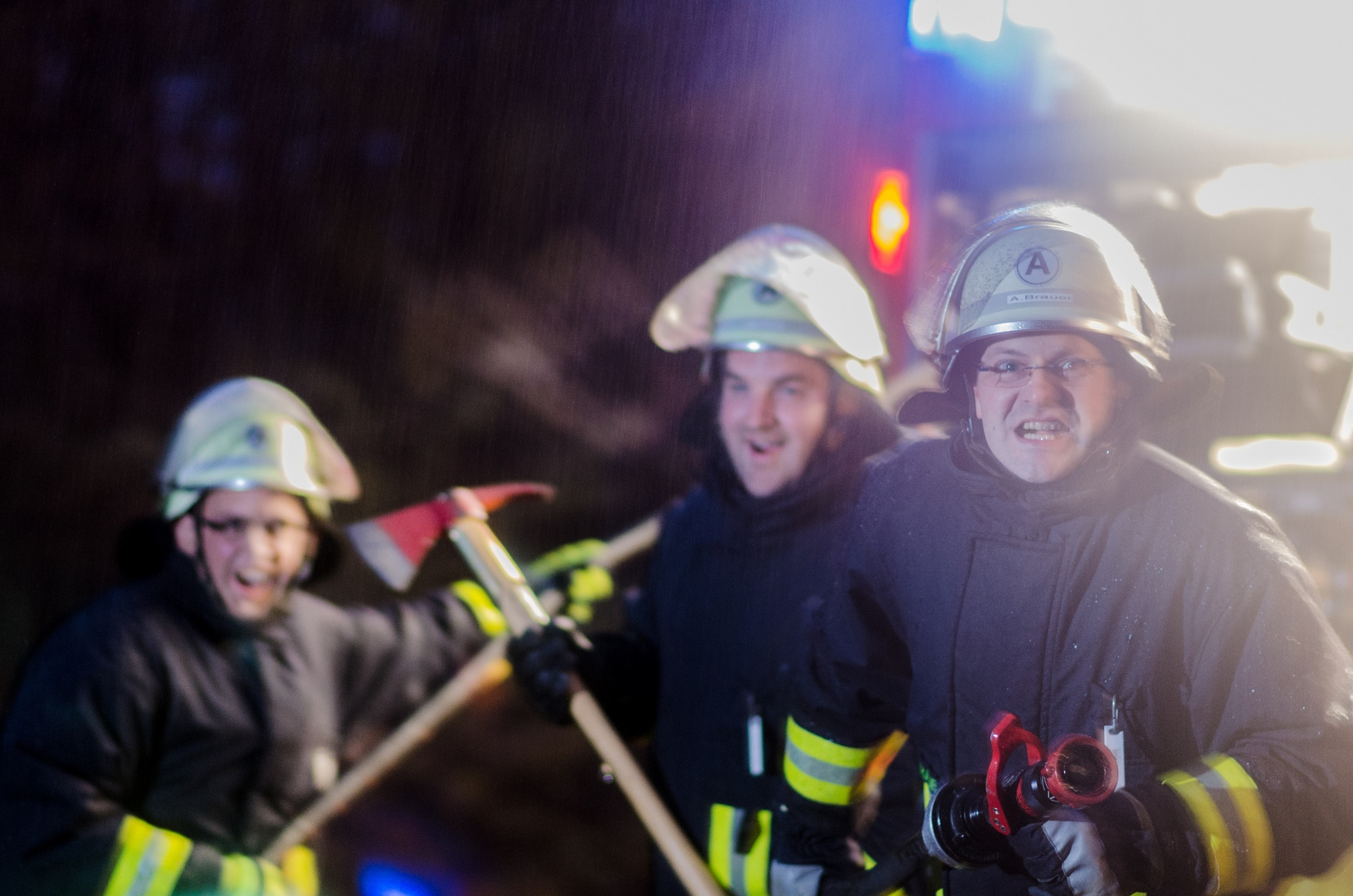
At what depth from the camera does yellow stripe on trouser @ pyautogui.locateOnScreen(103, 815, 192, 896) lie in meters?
2.52

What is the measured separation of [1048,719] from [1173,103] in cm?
233

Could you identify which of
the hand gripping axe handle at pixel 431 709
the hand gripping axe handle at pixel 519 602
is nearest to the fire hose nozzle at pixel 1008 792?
the hand gripping axe handle at pixel 519 602

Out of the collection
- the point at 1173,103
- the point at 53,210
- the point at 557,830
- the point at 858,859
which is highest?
the point at 1173,103

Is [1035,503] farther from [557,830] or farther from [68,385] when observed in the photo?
[68,385]

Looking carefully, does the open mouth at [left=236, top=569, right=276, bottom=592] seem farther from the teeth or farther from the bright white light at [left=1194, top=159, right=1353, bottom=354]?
the bright white light at [left=1194, top=159, right=1353, bottom=354]

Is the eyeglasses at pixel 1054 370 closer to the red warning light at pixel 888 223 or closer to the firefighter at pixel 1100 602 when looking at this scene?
the firefighter at pixel 1100 602

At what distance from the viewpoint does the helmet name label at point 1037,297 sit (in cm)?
172

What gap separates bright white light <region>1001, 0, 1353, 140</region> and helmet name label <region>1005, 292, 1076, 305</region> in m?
1.72

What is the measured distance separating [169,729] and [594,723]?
1066mm

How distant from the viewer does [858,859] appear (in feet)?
7.51

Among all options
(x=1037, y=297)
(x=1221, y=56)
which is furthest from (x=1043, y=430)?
(x=1221, y=56)

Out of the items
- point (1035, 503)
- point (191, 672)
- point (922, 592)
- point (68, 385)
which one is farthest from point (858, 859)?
point (68, 385)

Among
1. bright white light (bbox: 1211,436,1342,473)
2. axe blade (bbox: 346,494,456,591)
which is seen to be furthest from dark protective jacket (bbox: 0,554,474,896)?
bright white light (bbox: 1211,436,1342,473)

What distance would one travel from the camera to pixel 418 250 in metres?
8.87
